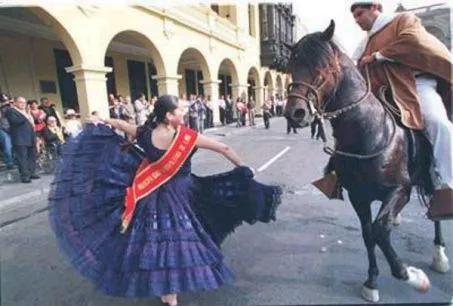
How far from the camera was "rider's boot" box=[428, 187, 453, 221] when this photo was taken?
2.39 meters

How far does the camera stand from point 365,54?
2.83 m

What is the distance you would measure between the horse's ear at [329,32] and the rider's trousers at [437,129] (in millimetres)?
939

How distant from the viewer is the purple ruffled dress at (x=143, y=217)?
2.24 metres

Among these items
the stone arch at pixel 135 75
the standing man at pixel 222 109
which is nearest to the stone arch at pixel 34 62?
the stone arch at pixel 135 75

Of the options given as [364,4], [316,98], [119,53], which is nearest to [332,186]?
[316,98]

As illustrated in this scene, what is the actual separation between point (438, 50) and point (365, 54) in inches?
21.4

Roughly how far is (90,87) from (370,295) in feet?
25.5

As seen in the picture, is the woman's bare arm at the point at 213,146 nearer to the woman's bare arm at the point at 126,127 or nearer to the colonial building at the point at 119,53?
the woman's bare arm at the point at 126,127

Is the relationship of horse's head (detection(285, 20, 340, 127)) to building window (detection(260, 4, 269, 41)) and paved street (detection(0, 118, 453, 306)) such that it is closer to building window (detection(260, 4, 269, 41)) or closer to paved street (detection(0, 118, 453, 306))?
paved street (detection(0, 118, 453, 306))

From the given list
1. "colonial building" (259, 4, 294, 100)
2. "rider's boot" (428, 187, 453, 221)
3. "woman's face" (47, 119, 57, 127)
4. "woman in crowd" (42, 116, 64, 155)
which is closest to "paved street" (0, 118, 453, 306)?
"rider's boot" (428, 187, 453, 221)

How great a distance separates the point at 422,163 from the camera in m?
2.64

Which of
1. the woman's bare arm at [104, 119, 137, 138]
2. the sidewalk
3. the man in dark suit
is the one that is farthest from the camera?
the man in dark suit

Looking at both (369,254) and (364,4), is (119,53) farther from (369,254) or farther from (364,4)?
(369,254)

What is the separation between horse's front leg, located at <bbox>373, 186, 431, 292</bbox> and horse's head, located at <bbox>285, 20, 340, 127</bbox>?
2.72 feet
